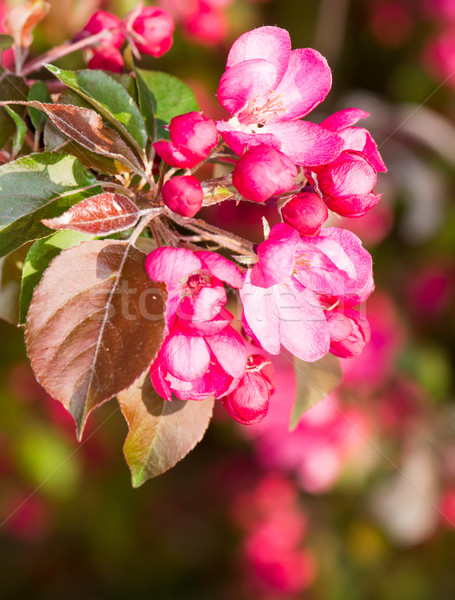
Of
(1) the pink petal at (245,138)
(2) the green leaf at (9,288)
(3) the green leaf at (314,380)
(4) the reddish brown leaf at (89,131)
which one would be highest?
(1) the pink petal at (245,138)

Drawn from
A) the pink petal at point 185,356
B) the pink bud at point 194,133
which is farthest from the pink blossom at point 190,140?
the pink petal at point 185,356

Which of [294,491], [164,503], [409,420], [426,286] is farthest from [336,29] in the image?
[164,503]

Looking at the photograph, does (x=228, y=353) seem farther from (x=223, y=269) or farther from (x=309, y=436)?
(x=309, y=436)

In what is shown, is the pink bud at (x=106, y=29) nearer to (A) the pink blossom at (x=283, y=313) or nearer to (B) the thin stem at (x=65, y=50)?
(B) the thin stem at (x=65, y=50)

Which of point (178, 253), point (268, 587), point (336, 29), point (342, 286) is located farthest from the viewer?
point (336, 29)

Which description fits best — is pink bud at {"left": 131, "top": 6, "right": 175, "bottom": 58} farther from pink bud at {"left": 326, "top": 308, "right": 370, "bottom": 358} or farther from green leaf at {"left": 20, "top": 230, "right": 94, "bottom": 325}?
pink bud at {"left": 326, "top": 308, "right": 370, "bottom": 358}

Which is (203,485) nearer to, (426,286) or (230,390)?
(426,286)
